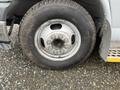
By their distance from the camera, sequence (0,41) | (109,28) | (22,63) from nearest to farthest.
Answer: (109,28), (0,41), (22,63)

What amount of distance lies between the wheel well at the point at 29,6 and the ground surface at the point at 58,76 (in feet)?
1.97

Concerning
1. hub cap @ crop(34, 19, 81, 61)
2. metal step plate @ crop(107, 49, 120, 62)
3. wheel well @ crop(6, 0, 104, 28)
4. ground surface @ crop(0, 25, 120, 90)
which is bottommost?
ground surface @ crop(0, 25, 120, 90)

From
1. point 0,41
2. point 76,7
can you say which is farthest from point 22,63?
point 76,7

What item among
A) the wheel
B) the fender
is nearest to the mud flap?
the fender

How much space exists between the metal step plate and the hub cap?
16.4 inches

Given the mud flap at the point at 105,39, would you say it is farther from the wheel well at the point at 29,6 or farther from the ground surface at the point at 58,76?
the ground surface at the point at 58,76

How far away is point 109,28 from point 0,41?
4.53ft

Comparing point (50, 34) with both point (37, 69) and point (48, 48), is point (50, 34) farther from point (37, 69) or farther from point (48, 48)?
point (37, 69)

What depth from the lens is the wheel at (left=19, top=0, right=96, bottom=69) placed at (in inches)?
139

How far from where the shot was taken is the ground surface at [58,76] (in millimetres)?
3604

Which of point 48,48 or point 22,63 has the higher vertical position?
point 48,48

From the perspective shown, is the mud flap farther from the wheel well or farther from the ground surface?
the ground surface

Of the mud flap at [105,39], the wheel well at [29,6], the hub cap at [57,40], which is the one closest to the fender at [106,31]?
the mud flap at [105,39]

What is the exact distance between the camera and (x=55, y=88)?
3.57m
